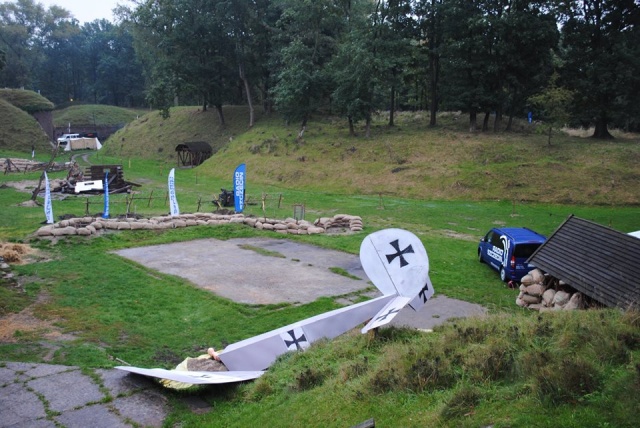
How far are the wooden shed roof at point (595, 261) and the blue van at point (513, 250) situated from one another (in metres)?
2.51

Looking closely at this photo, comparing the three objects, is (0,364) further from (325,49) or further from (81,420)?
(325,49)

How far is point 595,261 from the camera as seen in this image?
492 inches

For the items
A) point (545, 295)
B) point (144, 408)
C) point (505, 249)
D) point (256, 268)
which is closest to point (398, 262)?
point (144, 408)

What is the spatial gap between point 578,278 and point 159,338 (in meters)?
9.98

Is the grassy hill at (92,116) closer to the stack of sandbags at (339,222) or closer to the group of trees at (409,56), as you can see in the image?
the group of trees at (409,56)

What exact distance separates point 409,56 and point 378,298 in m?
41.3

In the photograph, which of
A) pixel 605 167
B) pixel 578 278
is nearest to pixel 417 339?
pixel 578 278

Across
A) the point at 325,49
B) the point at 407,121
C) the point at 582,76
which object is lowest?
the point at 407,121

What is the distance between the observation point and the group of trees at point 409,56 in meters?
43.7

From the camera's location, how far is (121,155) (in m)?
67.6

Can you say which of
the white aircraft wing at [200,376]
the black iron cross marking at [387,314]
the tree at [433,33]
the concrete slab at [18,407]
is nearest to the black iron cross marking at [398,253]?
the black iron cross marking at [387,314]

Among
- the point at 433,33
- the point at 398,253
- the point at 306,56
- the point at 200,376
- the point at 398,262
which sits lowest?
the point at 200,376

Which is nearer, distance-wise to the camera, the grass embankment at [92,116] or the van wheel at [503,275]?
the van wheel at [503,275]

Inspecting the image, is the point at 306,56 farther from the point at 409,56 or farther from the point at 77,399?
the point at 77,399
